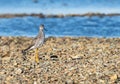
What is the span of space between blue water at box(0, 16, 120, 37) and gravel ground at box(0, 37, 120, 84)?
6.19 m

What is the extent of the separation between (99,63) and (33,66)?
1770mm

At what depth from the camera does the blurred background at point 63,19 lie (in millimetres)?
29656

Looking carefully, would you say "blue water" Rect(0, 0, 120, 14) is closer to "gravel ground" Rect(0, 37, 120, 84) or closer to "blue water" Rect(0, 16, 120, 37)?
"blue water" Rect(0, 16, 120, 37)

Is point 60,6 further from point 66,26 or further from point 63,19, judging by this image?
point 66,26

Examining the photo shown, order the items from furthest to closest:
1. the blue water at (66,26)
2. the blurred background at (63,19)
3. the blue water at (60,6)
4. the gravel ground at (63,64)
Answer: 1. the blue water at (60,6)
2. the blurred background at (63,19)
3. the blue water at (66,26)
4. the gravel ground at (63,64)

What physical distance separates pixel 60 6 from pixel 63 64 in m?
27.2

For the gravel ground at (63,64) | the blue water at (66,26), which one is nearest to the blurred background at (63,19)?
the blue water at (66,26)

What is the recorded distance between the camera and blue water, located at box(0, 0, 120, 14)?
136 ft

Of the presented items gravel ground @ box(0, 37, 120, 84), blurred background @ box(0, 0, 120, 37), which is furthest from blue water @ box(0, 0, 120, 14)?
gravel ground @ box(0, 37, 120, 84)

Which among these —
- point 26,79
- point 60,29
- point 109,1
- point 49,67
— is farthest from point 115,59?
point 109,1

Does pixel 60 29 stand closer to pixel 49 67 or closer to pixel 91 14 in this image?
pixel 91 14

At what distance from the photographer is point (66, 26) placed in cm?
3244

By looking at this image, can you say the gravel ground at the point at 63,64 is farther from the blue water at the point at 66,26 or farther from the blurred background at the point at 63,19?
the blurred background at the point at 63,19

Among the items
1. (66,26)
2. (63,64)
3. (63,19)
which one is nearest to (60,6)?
(63,19)
